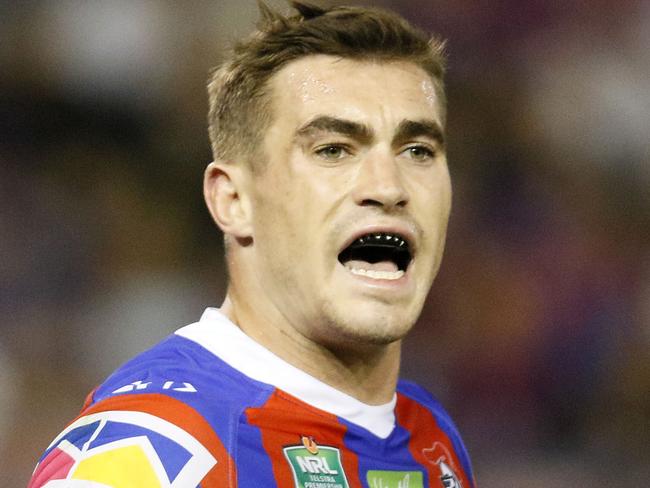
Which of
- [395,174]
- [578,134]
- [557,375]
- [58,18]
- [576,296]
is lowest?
[557,375]

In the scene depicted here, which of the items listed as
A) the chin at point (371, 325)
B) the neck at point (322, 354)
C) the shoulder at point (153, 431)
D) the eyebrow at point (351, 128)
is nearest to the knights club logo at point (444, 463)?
the neck at point (322, 354)

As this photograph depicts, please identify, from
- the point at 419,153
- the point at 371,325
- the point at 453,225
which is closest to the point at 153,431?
the point at 371,325

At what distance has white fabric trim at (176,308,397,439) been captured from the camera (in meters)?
2.37

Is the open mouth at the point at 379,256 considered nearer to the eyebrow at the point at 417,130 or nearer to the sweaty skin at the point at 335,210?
the sweaty skin at the point at 335,210

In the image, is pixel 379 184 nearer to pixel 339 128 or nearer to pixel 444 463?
pixel 339 128

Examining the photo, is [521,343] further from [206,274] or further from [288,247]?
[288,247]

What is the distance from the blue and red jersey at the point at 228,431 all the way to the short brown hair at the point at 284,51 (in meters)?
0.43

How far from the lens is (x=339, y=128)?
7.70 feet

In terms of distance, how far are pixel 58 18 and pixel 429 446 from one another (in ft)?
11.9

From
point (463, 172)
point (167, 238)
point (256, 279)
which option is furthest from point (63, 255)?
point (256, 279)

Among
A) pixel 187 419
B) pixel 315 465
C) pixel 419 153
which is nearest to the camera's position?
pixel 187 419

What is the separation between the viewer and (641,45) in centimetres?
612

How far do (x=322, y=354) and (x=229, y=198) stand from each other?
414 millimetres

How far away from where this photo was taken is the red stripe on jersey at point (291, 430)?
218 centimetres
